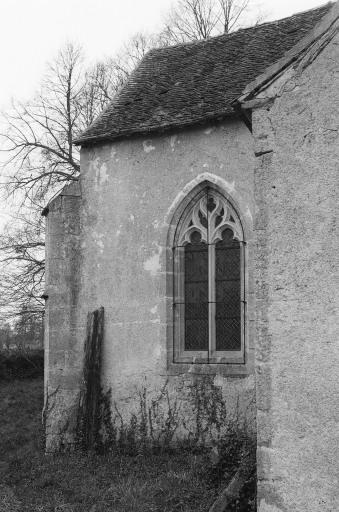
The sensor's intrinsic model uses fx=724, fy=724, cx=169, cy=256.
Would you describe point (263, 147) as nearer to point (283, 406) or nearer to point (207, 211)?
point (283, 406)

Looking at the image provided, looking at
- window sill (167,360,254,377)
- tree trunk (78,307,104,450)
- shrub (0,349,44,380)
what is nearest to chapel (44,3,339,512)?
window sill (167,360,254,377)

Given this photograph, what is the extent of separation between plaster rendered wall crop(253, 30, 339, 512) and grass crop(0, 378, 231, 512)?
2.42 metres

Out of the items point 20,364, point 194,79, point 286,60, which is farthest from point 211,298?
point 20,364

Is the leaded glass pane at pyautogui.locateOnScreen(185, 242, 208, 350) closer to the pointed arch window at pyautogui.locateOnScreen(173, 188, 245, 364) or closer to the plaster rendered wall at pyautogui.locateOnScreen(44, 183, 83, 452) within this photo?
the pointed arch window at pyautogui.locateOnScreen(173, 188, 245, 364)

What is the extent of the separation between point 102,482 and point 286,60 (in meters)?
6.04

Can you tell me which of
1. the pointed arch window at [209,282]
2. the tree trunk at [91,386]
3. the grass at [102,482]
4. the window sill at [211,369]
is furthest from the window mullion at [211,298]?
the tree trunk at [91,386]

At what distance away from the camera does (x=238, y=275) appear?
37.1ft

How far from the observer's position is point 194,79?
42.4 feet

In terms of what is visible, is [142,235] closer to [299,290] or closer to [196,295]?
[196,295]

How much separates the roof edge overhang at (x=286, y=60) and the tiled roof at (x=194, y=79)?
14.4 ft

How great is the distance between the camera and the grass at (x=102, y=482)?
8.45m

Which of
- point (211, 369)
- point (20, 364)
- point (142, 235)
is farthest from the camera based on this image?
point (20, 364)

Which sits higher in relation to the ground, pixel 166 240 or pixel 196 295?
pixel 166 240

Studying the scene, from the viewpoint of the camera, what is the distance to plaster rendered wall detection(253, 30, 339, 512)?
18.9 feet
